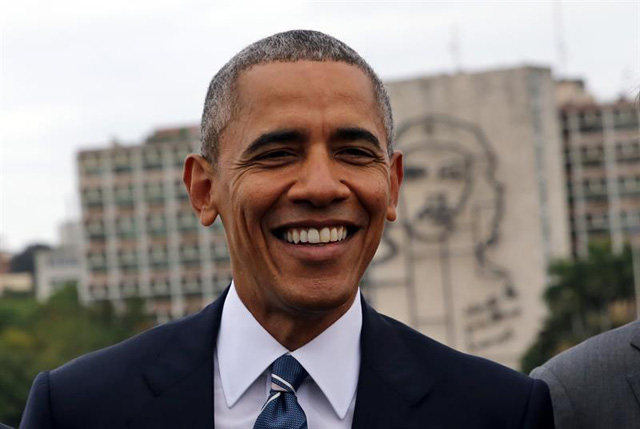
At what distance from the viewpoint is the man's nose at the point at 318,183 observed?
14.5 ft

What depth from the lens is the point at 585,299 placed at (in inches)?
2840

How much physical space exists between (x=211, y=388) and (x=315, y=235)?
0.57m

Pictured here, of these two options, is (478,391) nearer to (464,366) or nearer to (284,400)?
(464,366)

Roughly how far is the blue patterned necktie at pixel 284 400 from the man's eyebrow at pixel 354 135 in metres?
0.62

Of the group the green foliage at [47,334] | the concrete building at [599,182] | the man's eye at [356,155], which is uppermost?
the man's eye at [356,155]

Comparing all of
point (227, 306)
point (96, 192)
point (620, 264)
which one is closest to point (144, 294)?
point (96, 192)

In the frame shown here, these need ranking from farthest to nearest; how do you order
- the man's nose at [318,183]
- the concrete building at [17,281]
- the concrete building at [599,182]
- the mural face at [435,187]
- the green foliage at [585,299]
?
the concrete building at [17,281]
the concrete building at [599,182]
the mural face at [435,187]
the green foliage at [585,299]
the man's nose at [318,183]

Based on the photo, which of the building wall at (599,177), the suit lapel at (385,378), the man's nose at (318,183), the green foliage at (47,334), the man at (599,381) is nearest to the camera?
the man's nose at (318,183)

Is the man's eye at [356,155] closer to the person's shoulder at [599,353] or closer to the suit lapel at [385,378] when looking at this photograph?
the suit lapel at [385,378]

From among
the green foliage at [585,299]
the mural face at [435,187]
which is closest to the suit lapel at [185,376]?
the green foliage at [585,299]

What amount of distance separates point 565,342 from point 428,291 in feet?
50.2

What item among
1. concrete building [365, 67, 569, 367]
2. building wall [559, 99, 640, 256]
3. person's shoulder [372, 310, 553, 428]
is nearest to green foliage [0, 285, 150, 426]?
concrete building [365, 67, 569, 367]

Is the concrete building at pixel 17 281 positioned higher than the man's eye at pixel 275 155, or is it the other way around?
the man's eye at pixel 275 155

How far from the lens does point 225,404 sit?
15.3ft
